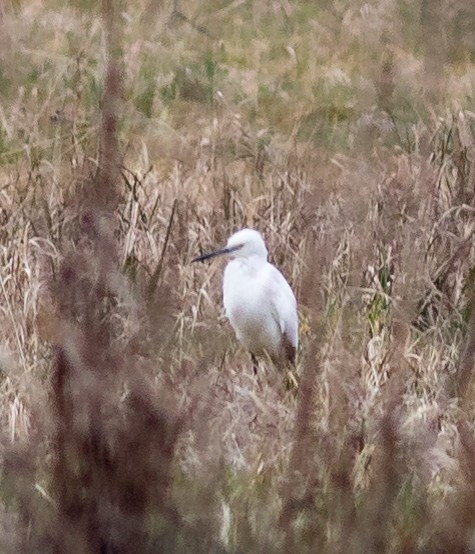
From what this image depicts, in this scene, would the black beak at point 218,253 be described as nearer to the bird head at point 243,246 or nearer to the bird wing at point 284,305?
the bird head at point 243,246

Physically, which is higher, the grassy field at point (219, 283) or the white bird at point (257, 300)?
the grassy field at point (219, 283)

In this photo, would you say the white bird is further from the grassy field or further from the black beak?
the grassy field

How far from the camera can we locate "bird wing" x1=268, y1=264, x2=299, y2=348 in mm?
4207

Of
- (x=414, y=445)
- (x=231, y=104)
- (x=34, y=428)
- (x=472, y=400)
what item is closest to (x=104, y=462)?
(x=34, y=428)

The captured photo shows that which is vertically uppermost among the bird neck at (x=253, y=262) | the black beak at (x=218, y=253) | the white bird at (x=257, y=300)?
the black beak at (x=218, y=253)

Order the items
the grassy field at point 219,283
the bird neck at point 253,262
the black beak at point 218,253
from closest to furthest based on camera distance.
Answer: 1. the grassy field at point 219,283
2. the black beak at point 218,253
3. the bird neck at point 253,262

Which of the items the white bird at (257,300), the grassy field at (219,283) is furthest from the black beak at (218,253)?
the grassy field at (219,283)

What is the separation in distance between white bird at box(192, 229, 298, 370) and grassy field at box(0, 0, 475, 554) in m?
0.11

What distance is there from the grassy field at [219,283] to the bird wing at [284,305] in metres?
0.08

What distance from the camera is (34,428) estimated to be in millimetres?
1744

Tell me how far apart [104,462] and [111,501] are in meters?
0.05

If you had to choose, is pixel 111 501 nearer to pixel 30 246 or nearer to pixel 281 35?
pixel 30 246

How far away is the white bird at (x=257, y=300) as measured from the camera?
4203mm

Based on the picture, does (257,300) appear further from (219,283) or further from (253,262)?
(219,283)
